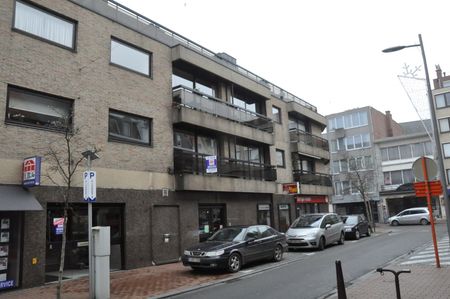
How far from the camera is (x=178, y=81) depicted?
20156 millimetres

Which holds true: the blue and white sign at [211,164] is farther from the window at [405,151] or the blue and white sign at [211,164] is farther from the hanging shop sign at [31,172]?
the window at [405,151]

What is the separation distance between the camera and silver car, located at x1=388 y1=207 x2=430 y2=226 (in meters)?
40.5

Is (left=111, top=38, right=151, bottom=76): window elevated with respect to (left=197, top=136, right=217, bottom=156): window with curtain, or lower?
elevated

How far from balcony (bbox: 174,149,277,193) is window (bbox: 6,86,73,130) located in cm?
563

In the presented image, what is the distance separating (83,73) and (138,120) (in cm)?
310

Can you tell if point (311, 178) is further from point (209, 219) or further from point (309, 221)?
point (209, 219)

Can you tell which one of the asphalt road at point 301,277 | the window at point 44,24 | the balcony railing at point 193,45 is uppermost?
the balcony railing at point 193,45

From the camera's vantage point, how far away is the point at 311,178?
31.0m

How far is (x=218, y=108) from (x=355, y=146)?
3923 centimetres

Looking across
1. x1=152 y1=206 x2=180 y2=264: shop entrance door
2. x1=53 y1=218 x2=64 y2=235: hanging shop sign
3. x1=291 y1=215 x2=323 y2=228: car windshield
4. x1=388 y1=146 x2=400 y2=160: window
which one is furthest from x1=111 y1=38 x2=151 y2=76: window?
x1=388 y1=146 x2=400 y2=160: window

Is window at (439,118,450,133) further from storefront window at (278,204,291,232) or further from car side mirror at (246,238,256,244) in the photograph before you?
car side mirror at (246,238,256,244)

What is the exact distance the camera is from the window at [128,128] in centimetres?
1588

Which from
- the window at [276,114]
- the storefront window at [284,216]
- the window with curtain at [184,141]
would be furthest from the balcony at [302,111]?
the window with curtain at [184,141]

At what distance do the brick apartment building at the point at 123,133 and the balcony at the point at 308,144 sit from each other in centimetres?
475
